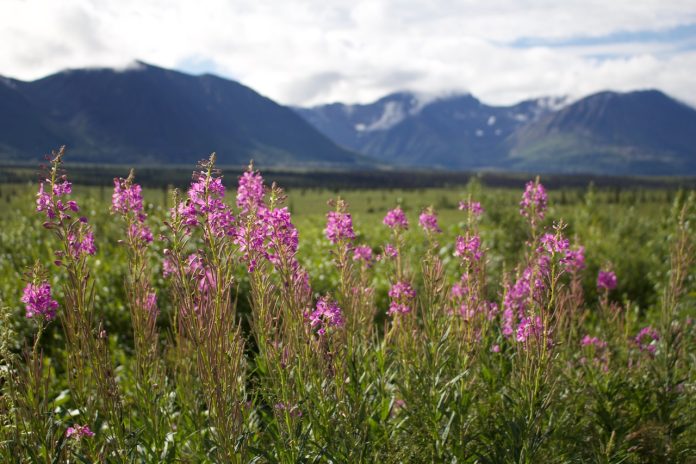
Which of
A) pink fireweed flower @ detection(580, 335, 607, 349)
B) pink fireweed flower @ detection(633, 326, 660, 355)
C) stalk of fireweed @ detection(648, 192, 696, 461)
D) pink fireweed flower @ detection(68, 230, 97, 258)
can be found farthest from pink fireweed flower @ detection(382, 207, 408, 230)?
pink fireweed flower @ detection(633, 326, 660, 355)

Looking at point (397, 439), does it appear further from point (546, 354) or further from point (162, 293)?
point (162, 293)

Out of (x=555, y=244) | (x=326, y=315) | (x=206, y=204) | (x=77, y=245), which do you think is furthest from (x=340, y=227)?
(x=77, y=245)

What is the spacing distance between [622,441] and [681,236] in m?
2.40

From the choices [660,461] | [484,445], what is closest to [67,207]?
[484,445]

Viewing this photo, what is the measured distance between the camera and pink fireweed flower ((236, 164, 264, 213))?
4375mm

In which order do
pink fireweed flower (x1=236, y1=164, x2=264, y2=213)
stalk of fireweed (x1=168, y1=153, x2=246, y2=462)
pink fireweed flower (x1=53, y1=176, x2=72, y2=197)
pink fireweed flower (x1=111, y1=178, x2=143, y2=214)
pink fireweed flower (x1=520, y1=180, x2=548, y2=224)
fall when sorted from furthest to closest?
1. pink fireweed flower (x1=520, y1=180, x2=548, y2=224)
2. pink fireweed flower (x1=236, y1=164, x2=264, y2=213)
3. pink fireweed flower (x1=111, y1=178, x2=143, y2=214)
4. pink fireweed flower (x1=53, y1=176, x2=72, y2=197)
5. stalk of fireweed (x1=168, y1=153, x2=246, y2=462)

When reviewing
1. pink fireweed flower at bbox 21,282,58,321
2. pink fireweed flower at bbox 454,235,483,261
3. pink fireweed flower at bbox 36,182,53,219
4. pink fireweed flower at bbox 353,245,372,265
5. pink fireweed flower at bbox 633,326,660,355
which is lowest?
pink fireweed flower at bbox 633,326,660,355

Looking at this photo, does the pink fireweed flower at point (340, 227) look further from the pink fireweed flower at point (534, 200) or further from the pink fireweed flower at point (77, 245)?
the pink fireweed flower at point (534, 200)

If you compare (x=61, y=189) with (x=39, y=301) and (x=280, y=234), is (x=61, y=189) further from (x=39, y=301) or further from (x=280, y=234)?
(x=280, y=234)

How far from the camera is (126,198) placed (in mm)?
4293

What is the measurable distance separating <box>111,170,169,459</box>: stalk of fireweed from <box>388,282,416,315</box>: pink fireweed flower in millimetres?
2189

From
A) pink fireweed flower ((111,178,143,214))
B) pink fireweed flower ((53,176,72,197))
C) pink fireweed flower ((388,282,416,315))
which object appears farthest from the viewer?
pink fireweed flower ((388,282,416,315))

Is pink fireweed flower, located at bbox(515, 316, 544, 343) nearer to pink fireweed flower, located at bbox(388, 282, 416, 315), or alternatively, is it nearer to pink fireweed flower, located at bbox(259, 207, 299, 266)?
pink fireweed flower, located at bbox(388, 282, 416, 315)

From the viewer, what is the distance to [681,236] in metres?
5.97
